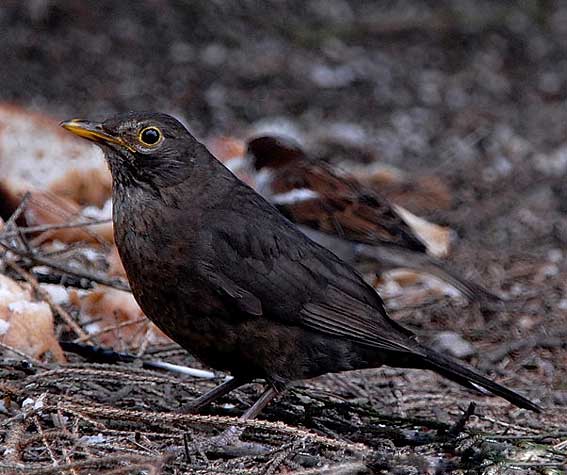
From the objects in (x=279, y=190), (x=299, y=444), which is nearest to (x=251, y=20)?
(x=279, y=190)

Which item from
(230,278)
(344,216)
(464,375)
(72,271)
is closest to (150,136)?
(230,278)

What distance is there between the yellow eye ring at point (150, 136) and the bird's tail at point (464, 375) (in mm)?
1313

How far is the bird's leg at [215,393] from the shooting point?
425 centimetres

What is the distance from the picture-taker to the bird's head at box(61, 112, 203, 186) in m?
4.19

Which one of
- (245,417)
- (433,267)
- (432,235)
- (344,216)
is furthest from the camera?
(432,235)

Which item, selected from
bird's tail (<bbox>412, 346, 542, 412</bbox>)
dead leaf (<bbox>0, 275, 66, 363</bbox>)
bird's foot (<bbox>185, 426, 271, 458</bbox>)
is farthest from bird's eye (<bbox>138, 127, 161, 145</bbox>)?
bird's tail (<bbox>412, 346, 542, 412</bbox>)

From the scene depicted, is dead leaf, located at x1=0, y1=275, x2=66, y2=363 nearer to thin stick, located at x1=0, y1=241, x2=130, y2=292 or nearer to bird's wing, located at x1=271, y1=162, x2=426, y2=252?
thin stick, located at x1=0, y1=241, x2=130, y2=292

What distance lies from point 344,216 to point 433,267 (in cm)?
66

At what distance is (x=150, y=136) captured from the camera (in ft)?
14.1

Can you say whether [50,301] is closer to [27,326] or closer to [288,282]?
[27,326]

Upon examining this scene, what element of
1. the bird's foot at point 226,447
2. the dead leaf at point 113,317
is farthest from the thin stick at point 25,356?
the bird's foot at point 226,447

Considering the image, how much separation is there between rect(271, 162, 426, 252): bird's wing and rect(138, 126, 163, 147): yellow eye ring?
2.39m

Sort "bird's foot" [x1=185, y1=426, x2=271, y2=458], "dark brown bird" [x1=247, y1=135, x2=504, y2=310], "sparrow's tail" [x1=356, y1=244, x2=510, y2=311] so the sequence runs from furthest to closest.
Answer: "dark brown bird" [x1=247, y1=135, x2=504, y2=310] → "sparrow's tail" [x1=356, y1=244, x2=510, y2=311] → "bird's foot" [x1=185, y1=426, x2=271, y2=458]

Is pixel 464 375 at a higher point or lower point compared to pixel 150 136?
lower
